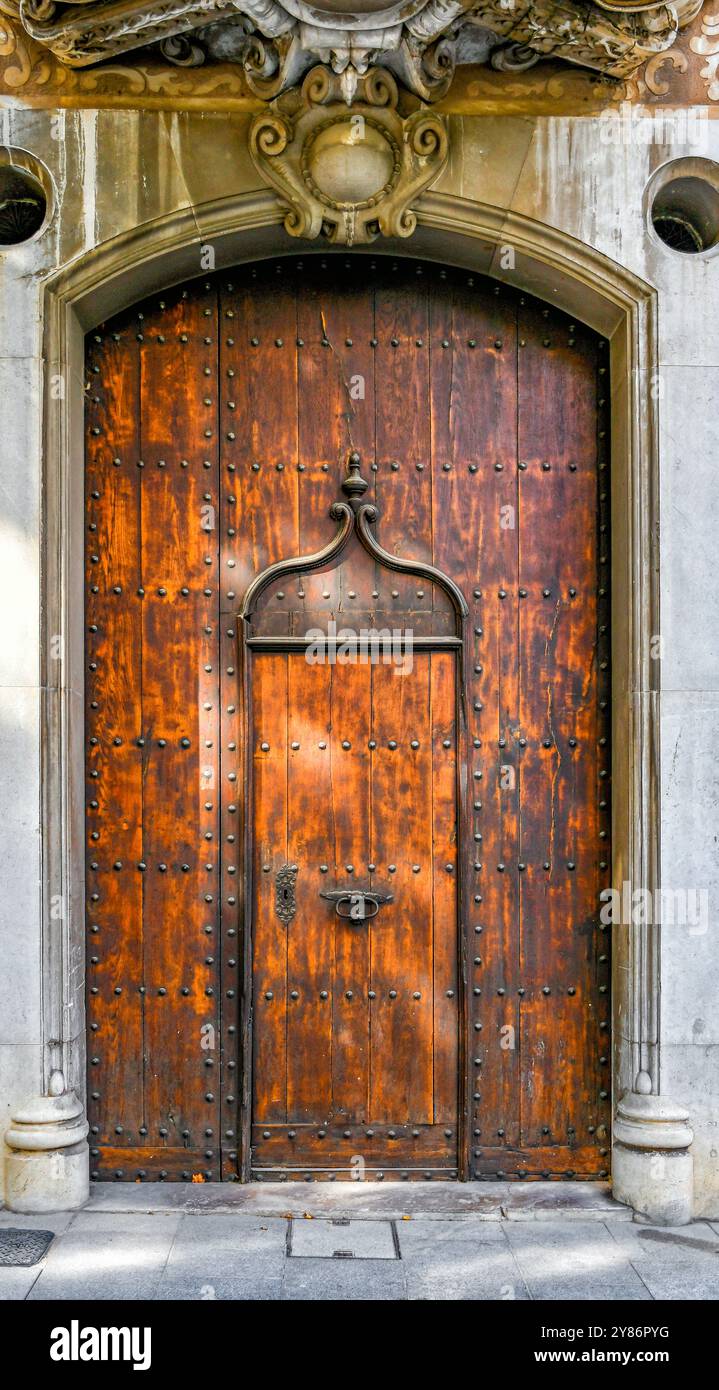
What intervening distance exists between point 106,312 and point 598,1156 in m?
3.61

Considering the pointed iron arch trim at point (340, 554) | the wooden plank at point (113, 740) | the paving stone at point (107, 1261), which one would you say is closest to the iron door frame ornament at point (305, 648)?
Result: the pointed iron arch trim at point (340, 554)

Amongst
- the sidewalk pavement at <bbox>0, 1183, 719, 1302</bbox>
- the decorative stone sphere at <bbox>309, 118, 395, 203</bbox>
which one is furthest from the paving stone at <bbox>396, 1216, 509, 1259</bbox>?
the decorative stone sphere at <bbox>309, 118, 395, 203</bbox>

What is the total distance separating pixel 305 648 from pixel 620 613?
116 cm

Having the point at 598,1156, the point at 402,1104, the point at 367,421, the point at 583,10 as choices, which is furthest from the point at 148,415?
the point at 598,1156

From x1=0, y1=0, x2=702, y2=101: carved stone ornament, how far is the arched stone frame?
1.47 ft

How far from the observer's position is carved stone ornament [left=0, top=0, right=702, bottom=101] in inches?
149

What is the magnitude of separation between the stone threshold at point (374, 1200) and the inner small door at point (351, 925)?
0.10 meters

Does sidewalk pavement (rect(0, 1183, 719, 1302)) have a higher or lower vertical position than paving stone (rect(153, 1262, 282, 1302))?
lower

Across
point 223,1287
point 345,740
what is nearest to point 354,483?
point 345,740

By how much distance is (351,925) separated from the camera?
431cm

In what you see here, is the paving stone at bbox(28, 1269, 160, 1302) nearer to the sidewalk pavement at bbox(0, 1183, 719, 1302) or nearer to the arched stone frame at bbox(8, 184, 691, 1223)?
the sidewalk pavement at bbox(0, 1183, 719, 1302)

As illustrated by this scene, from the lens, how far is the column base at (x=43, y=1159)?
13.0ft

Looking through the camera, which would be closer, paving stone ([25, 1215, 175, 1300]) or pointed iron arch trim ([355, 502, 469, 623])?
paving stone ([25, 1215, 175, 1300])

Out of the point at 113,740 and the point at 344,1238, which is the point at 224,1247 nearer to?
the point at 344,1238
